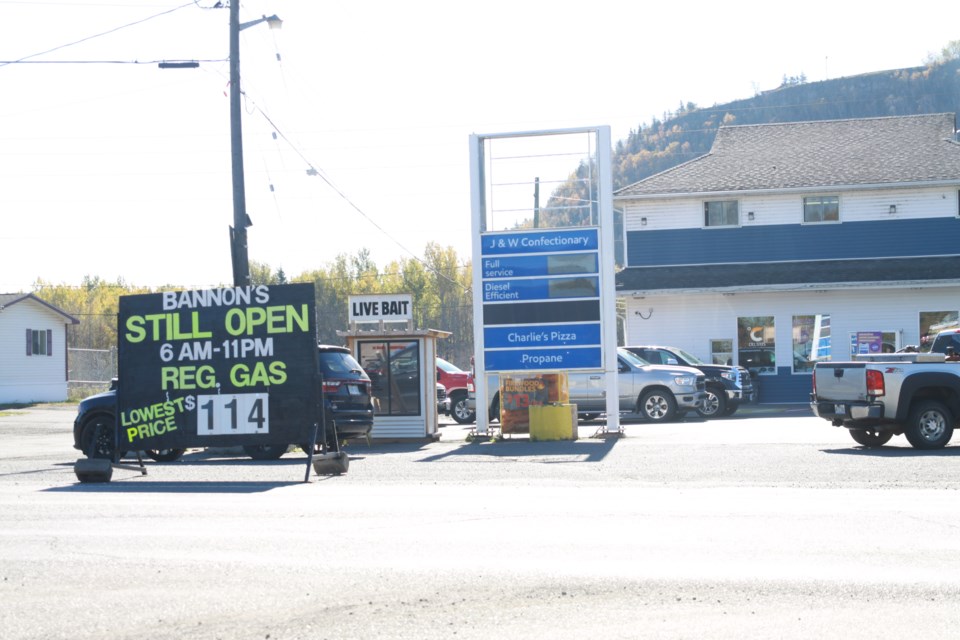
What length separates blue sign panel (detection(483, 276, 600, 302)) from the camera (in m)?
22.7

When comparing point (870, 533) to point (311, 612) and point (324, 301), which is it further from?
point (324, 301)

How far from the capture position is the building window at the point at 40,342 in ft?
174

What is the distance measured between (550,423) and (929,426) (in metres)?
7.11

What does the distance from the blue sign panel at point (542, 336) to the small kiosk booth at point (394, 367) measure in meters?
1.14

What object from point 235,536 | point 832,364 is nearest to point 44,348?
point 832,364

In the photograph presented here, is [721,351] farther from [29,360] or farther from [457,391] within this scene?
[29,360]

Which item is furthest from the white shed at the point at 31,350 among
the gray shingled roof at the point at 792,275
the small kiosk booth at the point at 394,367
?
the small kiosk booth at the point at 394,367

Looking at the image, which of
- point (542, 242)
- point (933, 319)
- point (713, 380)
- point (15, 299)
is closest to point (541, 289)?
point (542, 242)

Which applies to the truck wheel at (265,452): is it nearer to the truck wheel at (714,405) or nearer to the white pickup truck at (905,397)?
the white pickup truck at (905,397)

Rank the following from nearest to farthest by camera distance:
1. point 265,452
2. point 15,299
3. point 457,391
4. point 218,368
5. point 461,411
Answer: point 218,368, point 265,452, point 461,411, point 457,391, point 15,299

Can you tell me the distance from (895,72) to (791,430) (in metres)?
179

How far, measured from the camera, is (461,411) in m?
31.3

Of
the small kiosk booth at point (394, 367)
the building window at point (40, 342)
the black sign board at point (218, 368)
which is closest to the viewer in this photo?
the black sign board at point (218, 368)

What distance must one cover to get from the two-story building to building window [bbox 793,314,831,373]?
0.03 meters
